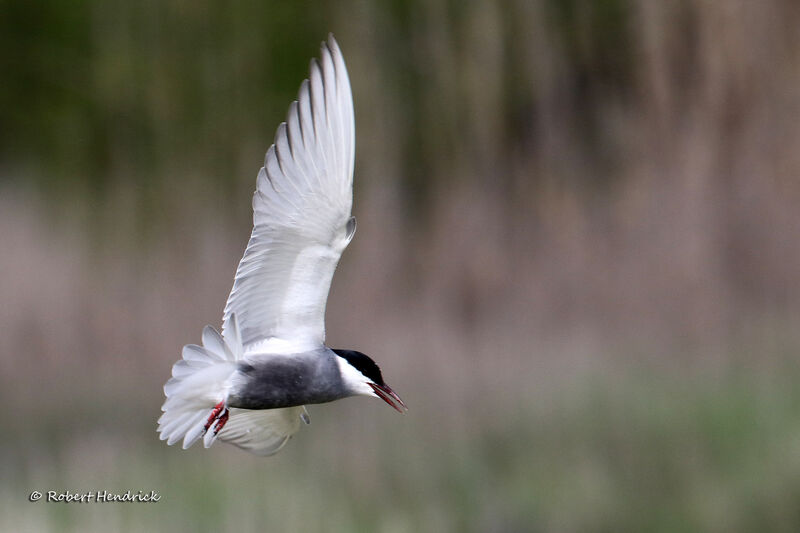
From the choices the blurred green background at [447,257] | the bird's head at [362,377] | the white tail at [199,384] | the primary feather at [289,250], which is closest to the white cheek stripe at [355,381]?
the bird's head at [362,377]

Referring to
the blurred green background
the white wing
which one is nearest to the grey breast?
the white wing

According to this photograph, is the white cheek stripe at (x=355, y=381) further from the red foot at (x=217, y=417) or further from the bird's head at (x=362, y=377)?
the red foot at (x=217, y=417)

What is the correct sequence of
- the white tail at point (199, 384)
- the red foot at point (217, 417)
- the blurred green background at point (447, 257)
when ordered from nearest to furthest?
the white tail at point (199, 384), the red foot at point (217, 417), the blurred green background at point (447, 257)

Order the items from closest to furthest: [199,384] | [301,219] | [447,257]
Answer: [199,384] < [301,219] < [447,257]

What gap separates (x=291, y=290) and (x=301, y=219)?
0.19 m

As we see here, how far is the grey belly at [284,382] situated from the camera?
304 centimetres

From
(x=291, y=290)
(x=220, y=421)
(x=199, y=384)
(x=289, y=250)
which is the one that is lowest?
(x=220, y=421)

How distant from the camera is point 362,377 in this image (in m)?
3.11

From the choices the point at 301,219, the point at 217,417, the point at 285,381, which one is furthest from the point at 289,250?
the point at 217,417

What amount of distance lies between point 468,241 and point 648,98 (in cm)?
174

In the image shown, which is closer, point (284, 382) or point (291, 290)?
point (284, 382)

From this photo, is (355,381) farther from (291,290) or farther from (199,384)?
(199,384)

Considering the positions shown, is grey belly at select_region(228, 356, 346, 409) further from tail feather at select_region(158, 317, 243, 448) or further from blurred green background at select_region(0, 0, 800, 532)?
blurred green background at select_region(0, 0, 800, 532)

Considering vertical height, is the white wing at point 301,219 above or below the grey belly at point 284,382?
above
